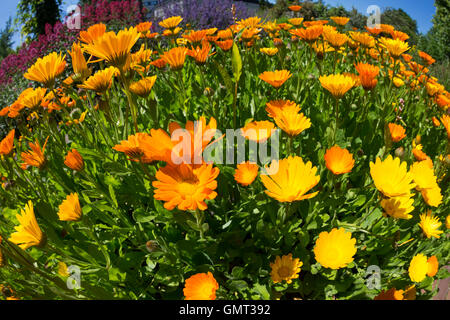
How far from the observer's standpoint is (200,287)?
1067mm

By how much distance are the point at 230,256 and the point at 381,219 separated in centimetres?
65

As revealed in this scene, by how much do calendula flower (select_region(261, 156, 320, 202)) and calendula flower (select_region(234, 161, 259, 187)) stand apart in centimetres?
5

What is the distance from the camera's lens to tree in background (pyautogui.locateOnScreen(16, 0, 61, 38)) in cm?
1162

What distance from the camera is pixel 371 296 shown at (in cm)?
119

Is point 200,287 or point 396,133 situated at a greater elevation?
point 396,133

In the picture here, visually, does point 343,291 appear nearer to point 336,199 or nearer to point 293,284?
point 293,284

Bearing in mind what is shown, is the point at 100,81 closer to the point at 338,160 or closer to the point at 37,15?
the point at 338,160

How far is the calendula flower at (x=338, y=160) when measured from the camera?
107 cm

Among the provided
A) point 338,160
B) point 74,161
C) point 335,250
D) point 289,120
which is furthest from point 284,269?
point 74,161

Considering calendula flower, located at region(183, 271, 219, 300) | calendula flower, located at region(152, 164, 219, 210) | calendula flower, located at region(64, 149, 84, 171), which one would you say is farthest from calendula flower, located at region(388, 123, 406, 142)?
calendula flower, located at region(64, 149, 84, 171)

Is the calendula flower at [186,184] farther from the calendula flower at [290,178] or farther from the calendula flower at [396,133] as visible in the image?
the calendula flower at [396,133]

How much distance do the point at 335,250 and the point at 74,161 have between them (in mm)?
1043

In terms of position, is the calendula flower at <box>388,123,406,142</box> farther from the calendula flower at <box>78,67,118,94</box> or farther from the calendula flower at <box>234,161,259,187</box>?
the calendula flower at <box>78,67,118,94</box>
